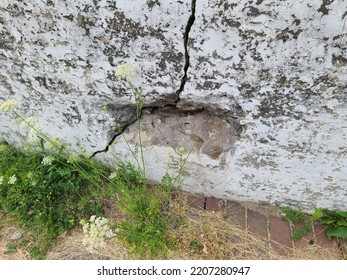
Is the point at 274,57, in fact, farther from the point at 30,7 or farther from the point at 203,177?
the point at 30,7

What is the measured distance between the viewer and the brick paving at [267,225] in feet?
7.89

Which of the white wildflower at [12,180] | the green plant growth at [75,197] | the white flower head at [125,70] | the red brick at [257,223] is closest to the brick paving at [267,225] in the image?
the red brick at [257,223]

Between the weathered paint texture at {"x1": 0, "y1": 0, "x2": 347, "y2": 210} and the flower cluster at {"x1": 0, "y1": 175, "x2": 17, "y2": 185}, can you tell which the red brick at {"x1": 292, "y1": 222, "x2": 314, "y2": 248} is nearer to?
the weathered paint texture at {"x1": 0, "y1": 0, "x2": 347, "y2": 210}

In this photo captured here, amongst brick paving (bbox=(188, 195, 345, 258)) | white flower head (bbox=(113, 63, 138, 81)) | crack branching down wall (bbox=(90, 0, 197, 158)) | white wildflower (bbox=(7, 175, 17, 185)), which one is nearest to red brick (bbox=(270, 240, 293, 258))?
brick paving (bbox=(188, 195, 345, 258))

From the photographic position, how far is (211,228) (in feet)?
8.03

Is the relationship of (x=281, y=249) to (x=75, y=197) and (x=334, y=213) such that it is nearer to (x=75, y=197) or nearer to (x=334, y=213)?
(x=334, y=213)

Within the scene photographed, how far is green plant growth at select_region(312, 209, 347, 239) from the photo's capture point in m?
2.36

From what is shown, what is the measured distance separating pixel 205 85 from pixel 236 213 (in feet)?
3.16

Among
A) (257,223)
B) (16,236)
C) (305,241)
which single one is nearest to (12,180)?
(16,236)

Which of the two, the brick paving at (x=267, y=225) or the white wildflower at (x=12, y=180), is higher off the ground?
the brick paving at (x=267, y=225)

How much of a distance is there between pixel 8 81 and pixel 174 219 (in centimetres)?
135

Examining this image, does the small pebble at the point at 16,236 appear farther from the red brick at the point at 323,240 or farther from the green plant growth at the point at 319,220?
the red brick at the point at 323,240

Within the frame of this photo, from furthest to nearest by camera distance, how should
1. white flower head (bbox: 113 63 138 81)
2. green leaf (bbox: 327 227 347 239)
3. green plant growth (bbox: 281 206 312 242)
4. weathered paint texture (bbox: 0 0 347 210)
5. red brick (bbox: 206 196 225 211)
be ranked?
red brick (bbox: 206 196 225 211)
green plant growth (bbox: 281 206 312 242)
green leaf (bbox: 327 227 347 239)
white flower head (bbox: 113 63 138 81)
weathered paint texture (bbox: 0 0 347 210)

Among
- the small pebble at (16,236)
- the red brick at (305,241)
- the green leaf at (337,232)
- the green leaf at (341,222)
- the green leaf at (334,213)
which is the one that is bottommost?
the small pebble at (16,236)
